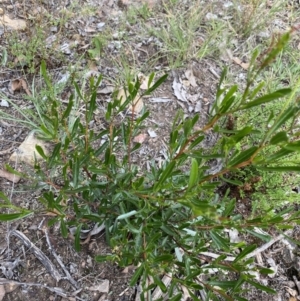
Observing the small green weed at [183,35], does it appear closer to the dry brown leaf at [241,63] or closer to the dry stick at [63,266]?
the dry brown leaf at [241,63]

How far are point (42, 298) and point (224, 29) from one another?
81.8 inches

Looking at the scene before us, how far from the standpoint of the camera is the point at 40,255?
1786 millimetres

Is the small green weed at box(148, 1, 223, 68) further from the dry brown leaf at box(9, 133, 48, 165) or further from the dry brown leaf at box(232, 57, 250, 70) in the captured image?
the dry brown leaf at box(9, 133, 48, 165)

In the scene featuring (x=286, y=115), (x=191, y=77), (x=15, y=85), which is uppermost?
(x=286, y=115)

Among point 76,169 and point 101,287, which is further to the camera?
point 101,287

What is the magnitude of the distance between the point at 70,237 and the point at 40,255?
151mm

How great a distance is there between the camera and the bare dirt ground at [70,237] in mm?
1751

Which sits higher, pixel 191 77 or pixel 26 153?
pixel 191 77

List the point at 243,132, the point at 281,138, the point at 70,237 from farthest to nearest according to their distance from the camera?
the point at 70,237 < the point at 243,132 < the point at 281,138

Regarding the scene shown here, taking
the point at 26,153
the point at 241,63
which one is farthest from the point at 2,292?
the point at 241,63

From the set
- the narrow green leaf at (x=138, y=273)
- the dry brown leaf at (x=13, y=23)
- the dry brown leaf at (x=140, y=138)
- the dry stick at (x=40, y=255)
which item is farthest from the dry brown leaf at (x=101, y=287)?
the dry brown leaf at (x=13, y=23)

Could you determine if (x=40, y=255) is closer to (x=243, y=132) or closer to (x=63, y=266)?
(x=63, y=266)

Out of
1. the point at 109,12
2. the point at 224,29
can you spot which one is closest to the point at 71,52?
the point at 109,12

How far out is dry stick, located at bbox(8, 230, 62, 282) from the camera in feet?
5.78
